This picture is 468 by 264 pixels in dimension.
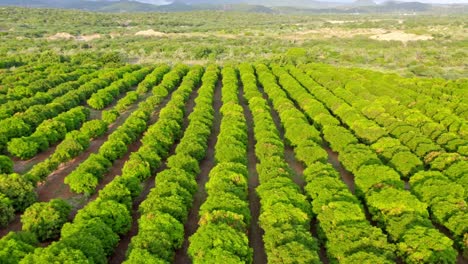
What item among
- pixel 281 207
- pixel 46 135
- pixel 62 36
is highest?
pixel 62 36

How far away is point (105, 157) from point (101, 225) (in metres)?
13.1

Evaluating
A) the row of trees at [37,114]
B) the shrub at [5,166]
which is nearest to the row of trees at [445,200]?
the shrub at [5,166]

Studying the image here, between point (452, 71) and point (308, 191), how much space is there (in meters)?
80.6

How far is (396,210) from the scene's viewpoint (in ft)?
81.1

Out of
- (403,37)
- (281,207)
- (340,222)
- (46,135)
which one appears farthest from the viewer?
(403,37)

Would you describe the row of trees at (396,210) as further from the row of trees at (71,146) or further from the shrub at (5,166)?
the shrub at (5,166)

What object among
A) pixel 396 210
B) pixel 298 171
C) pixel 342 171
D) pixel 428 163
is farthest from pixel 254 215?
pixel 428 163

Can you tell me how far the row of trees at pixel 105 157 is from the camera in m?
29.7

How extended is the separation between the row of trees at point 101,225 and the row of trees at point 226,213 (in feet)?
17.8

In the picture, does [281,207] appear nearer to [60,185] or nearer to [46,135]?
[60,185]

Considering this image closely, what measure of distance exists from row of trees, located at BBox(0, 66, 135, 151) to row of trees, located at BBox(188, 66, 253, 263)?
23792mm

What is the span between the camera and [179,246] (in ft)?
74.9

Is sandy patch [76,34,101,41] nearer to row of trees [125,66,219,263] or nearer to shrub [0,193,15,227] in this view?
row of trees [125,66,219,263]

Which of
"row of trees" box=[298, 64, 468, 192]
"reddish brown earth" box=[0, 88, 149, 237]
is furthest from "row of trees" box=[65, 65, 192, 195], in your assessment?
"row of trees" box=[298, 64, 468, 192]
